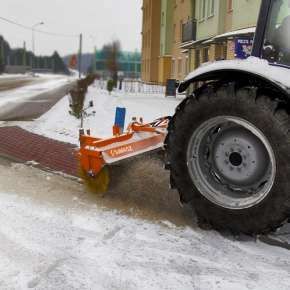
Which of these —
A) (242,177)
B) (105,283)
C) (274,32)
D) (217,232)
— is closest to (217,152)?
(242,177)

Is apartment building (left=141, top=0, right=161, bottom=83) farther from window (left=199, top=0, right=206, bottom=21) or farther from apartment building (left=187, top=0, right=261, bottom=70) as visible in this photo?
window (left=199, top=0, right=206, bottom=21)

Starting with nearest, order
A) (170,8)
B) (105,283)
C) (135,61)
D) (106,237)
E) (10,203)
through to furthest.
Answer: (105,283)
(106,237)
(10,203)
(170,8)
(135,61)

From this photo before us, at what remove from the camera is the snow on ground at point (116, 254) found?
2836mm

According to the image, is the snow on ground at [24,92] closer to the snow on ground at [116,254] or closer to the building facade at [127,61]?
the snow on ground at [116,254]

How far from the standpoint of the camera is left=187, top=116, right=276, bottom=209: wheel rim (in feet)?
11.3

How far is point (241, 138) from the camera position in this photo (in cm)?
354

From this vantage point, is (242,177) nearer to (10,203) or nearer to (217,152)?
(217,152)

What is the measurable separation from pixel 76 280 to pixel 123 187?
174 cm

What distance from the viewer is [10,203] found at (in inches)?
169

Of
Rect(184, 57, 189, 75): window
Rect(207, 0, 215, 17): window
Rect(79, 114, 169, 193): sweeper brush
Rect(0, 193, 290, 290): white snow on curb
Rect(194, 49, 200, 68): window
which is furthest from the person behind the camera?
Rect(184, 57, 189, 75): window

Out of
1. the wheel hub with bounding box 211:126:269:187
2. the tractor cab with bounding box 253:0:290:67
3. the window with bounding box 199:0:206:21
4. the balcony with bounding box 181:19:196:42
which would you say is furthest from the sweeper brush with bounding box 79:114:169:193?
the balcony with bounding box 181:19:196:42

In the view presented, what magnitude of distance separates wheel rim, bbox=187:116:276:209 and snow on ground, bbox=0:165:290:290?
0.34m

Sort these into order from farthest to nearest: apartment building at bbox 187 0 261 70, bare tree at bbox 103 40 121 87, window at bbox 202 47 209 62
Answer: bare tree at bbox 103 40 121 87
window at bbox 202 47 209 62
apartment building at bbox 187 0 261 70

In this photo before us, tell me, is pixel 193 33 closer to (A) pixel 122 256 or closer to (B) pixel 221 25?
(B) pixel 221 25
